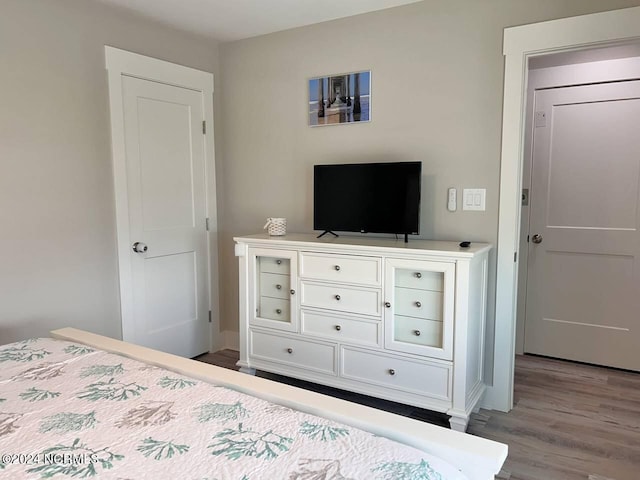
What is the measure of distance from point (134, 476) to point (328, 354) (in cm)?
182

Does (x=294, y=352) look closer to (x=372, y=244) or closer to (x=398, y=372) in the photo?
(x=398, y=372)

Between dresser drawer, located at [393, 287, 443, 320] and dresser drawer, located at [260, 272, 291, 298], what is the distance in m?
0.70

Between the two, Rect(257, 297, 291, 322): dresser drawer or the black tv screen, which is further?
Rect(257, 297, 291, 322): dresser drawer

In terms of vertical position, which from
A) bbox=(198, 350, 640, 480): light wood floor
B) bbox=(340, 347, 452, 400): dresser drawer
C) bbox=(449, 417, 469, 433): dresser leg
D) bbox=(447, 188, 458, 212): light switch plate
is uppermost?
bbox=(447, 188, 458, 212): light switch plate

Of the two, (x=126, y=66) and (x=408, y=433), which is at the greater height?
(x=126, y=66)

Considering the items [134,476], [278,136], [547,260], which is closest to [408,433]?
[134,476]

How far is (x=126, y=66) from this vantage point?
113 inches

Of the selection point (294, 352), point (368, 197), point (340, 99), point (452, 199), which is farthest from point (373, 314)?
point (340, 99)

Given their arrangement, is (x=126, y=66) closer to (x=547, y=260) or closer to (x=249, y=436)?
(x=249, y=436)

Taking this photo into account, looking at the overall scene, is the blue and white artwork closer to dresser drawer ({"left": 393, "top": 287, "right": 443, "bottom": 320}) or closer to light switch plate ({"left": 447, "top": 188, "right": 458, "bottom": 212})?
light switch plate ({"left": 447, "top": 188, "right": 458, "bottom": 212})

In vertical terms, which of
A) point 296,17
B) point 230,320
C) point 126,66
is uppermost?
point 296,17

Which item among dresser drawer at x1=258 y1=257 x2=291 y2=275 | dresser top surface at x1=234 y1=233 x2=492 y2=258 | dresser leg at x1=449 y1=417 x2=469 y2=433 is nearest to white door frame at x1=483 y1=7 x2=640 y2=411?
dresser top surface at x1=234 y1=233 x2=492 y2=258

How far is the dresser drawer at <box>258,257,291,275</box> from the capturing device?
9.29 ft

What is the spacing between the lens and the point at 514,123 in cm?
252
